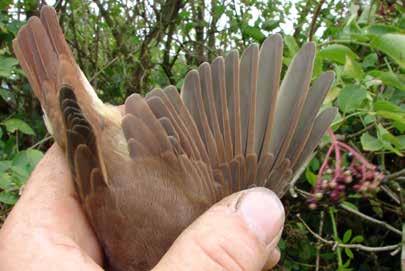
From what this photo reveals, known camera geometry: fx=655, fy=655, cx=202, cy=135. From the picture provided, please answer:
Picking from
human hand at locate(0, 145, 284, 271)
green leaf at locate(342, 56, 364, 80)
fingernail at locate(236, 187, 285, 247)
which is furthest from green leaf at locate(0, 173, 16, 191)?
green leaf at locate(342, 56, 364, 80)

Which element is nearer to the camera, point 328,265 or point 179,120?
point 179,120

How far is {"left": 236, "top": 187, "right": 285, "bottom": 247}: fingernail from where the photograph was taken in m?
1.53

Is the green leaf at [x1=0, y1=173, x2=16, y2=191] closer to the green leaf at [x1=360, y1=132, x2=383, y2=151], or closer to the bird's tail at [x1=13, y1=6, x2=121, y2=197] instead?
the bird's tail at [x1=13, y1=6, x2=121, y2=197]

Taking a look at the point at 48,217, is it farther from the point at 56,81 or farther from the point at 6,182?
the point at 56,81

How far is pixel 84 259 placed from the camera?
145cm

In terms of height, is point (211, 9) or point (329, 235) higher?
point (211, 9)

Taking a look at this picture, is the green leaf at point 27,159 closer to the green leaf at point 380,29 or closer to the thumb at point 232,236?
the thumb at point 232,236

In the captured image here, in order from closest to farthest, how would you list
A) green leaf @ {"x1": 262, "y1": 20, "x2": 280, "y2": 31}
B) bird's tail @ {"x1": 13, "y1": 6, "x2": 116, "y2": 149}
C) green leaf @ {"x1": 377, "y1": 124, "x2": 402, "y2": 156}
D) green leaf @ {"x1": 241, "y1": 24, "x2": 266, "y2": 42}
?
1. green leaf @ {"x1": 377, "y1": 124, "x2": 402, "y2": 156}
2. bird's tail @ {"x1": 13, "y1": 6, "x2": 116, "y2": 149}
3. green leaf @ {"x1": 241, "y1": 24, "x2": 266, "y2": 42}
4. green leaf @ {"x1": 262, "y1": 20, "x2": 280, "y2": 31}

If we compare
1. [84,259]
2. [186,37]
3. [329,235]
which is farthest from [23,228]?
[186,37]

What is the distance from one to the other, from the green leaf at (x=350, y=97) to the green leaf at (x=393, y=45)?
11 cm

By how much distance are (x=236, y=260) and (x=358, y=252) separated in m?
0.81

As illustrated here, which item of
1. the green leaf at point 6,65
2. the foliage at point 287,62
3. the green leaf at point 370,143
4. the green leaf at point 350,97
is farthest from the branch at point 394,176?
the green leaf at point 6,65

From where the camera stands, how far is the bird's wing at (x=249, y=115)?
163 centimetres

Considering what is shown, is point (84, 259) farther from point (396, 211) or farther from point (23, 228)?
point (396, 211)
